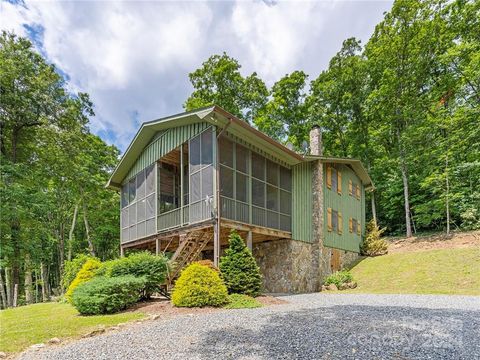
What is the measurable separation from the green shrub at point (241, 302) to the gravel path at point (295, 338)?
4.69 ft

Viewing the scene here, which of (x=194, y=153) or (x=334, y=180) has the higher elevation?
(x=194, y=153)

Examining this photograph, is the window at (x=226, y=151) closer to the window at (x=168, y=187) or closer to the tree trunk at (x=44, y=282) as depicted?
the window at (x=168, y=187)

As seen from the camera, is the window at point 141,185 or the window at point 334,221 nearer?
the window at point 141,185

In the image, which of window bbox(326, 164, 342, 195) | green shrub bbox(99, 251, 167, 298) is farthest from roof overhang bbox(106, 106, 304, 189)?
green shrub bbox(99, 251, 167, 298)

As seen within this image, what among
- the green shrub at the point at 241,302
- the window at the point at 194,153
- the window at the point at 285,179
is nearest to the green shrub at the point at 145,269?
the green shrub at the point at 241,302

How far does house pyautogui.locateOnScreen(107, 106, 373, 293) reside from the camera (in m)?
10.0

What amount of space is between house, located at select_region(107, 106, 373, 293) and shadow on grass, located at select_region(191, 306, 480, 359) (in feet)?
14.1

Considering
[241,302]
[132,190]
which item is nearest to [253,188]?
[241,302]

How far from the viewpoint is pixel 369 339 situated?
434 centimetres

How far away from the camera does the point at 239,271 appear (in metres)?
8.80

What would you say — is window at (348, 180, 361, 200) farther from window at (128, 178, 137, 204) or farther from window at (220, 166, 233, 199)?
window at (128, 178, 137, 204)

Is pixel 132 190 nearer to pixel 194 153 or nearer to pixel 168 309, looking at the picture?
pixel 194 153

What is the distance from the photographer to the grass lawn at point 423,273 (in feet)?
37.0

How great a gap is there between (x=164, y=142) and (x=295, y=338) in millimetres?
9430
